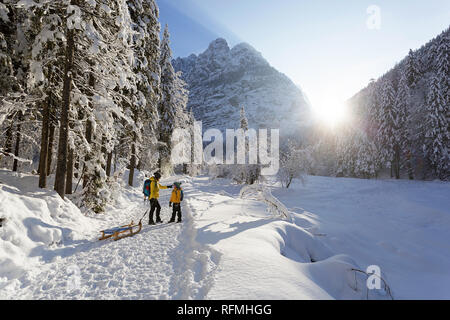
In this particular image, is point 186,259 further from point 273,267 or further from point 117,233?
point 117,233

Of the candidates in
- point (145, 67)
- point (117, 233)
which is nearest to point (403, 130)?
point (145, 67)

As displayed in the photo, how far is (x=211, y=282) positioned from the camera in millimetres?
3768

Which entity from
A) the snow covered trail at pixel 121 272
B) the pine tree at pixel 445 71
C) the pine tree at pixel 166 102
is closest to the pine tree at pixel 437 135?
the pine tree at pixel 445 71

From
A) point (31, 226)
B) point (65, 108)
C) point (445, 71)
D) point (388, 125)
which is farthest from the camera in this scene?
point (388, 125)

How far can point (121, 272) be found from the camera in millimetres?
4434

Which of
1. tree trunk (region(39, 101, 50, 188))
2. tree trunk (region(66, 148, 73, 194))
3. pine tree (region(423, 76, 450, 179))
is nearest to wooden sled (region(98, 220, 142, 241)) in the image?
tree trunk (region(39, 101, 50, 188))

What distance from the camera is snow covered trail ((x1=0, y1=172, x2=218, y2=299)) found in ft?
12.0

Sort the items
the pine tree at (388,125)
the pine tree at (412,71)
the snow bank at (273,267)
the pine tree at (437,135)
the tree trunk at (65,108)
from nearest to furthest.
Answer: the snow bank at (273,267), the tree trunk at (65,108), the pine tree at (437,135), the pine tree at (388,125), the pine tree at (412,71)

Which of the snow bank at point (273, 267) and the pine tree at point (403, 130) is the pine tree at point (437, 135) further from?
the snow bank at point (273, 267)

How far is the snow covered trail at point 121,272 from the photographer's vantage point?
3658 mm

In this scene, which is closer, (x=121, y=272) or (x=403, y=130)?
(x=121, y=272)
